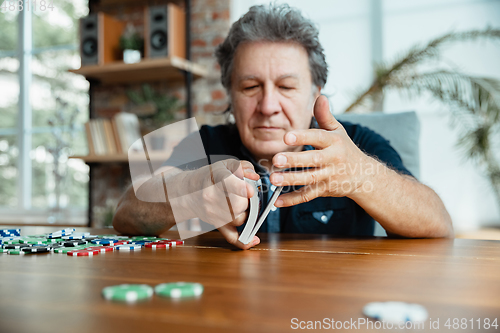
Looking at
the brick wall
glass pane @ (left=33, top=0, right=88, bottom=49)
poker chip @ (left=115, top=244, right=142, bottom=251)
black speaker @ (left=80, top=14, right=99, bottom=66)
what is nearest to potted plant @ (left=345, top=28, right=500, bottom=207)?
the brick wall

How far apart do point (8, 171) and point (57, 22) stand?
1.45 metres

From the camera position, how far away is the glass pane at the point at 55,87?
3.52 meters

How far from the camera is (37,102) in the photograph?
3.64 m

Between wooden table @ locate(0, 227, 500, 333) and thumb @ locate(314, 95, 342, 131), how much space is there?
247mm

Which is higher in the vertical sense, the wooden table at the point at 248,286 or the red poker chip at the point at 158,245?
the wooden table at the point at 248,286

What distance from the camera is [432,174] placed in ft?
8.80

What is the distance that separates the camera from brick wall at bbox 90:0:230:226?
3.04 m

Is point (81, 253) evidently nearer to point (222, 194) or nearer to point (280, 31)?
point (222, 194)

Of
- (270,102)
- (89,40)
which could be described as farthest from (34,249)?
(89,40)

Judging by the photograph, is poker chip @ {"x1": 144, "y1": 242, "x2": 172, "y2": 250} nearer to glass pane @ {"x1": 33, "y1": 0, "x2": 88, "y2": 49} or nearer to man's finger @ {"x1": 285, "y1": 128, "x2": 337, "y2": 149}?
man's finger @ {"x1": 285, "y1": 128, "x2": 337, "y2": 149}

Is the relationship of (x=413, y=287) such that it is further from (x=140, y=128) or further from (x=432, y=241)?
(x=140, y=128)

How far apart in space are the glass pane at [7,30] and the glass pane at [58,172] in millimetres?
870

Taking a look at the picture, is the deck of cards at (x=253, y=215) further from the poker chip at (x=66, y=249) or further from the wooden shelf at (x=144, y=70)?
the wooden shelf at (x=144, y=70)

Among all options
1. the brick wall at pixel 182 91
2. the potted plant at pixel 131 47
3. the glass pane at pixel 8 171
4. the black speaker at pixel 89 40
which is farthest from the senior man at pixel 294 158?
the glass pane at pixel 8 171
